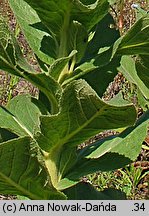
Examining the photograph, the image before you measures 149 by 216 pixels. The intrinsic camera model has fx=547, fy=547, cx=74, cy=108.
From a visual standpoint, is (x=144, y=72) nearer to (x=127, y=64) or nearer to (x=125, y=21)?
(x=127, y=64)

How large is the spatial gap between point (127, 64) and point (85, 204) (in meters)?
0.64

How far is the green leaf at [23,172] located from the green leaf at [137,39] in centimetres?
41

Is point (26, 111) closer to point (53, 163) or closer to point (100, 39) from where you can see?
point (53, 163)

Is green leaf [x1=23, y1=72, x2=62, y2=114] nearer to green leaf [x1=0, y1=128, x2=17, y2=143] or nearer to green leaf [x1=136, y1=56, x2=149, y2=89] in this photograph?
green leaf [x1=0, y1=128, x2=17, y2=143]

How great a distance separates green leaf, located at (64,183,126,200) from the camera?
1.91 meters

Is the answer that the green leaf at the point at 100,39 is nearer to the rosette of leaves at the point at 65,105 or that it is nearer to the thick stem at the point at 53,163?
the rosette of leaves at the point at 65,105

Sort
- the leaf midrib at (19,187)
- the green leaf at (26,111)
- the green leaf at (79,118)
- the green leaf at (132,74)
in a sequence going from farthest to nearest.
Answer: the green leaf at (132,74)
the green leaf at (26,111)
the leaf midrib at (19,187)
the green leaf at (79,118)

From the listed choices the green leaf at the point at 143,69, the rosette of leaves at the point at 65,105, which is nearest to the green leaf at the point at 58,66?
the rosette of leaves at the point at 65,105

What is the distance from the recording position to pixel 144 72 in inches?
78.6

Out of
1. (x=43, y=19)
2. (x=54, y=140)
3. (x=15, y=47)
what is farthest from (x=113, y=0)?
(x=54, y=140)

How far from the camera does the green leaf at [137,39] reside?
1.56 metres

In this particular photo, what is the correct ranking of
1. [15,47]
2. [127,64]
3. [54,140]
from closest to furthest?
[15,47]
[54,140]
[127,64]

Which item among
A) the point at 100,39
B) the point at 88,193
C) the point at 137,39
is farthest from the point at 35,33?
the point at 88,193

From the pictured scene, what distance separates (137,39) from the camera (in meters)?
1.60
